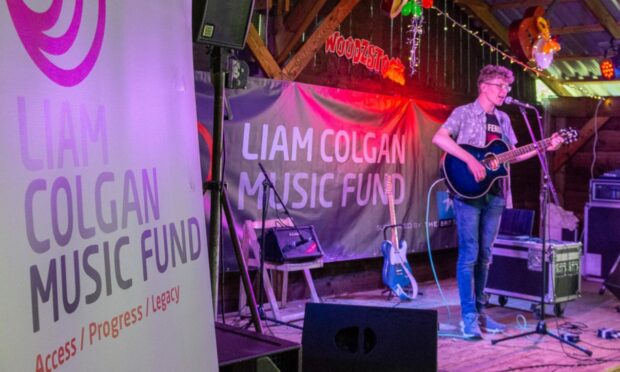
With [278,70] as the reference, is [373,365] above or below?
below

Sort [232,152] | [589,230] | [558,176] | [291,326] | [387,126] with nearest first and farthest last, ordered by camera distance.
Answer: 1. [291,326]
2. [232,152]
3. [387,126]
4. [589,230]
5. [558,176]

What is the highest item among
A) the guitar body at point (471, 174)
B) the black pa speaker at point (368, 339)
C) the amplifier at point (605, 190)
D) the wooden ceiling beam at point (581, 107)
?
the wooden ceiling beam at point (581, 107)

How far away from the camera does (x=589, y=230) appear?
7684 mm

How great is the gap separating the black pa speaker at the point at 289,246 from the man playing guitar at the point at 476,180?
1.20m

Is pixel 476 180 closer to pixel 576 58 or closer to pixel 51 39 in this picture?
pixel 51 39

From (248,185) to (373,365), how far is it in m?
2.68

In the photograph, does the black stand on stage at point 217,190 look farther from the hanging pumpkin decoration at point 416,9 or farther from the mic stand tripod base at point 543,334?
the hanging pumpkin decoration at point 416,9

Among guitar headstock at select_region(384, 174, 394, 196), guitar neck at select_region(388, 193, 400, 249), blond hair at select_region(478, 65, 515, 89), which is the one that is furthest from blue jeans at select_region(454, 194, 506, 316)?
guitar headstock at select_region(384, 174, 394, 196)

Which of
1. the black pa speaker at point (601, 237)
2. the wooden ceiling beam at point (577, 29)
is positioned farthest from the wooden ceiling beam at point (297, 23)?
the black pa speaker at point (601, 237)

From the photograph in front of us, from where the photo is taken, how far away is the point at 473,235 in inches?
187

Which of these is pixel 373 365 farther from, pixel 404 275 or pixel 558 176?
pixel 558 176

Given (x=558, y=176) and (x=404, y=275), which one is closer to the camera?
(x=404, y=275)

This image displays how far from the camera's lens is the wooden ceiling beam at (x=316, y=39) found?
19.7 feet

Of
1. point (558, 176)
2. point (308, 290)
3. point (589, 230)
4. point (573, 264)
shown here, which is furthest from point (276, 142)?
point (558, 176)
